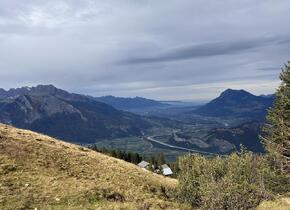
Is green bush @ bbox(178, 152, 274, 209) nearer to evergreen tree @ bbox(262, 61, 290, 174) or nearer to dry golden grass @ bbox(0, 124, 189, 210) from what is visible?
dry golden grass @ bbox(0, 124, 189, 210)

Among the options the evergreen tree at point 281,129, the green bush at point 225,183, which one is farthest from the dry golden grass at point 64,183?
the evergreen tree at point 281,129

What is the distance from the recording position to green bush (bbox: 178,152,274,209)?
3456cm

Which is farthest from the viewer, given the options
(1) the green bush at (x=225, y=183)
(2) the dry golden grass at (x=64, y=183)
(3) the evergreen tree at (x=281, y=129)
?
(3) the evergreen tree at (x=281, y=129)

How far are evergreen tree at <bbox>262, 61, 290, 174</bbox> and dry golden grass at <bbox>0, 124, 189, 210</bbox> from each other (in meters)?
25.1

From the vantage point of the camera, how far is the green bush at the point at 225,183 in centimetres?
3456

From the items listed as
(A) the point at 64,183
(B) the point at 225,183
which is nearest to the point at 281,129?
(B) the point at 225,183

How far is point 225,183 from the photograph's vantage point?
117 feet

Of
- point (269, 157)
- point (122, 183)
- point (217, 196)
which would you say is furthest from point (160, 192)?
point (269, 157)

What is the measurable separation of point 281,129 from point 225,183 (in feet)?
115

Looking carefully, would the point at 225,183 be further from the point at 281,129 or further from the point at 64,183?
the point at 281,129

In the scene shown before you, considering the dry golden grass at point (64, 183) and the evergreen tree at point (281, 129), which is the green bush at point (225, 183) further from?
the evergreen tree at point (281, 129)

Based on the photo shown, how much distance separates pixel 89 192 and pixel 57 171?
8.40 m

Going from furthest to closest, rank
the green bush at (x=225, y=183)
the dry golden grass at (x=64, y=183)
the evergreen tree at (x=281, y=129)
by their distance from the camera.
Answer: the evergreen tree at (x=281, y=129) < the dry golden grass at (x=64, y=183) < the green bush at (x=225, y=183)

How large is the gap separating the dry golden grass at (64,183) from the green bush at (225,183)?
2.49 m
